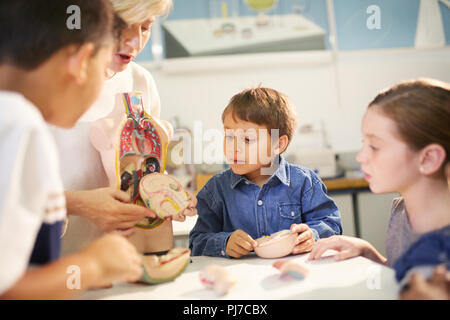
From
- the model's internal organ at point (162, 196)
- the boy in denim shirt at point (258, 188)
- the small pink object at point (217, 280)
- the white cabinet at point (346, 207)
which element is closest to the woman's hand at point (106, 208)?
the model's internal organ at point (162, 196)

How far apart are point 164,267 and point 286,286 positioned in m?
0.21

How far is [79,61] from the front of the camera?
20.5 inches

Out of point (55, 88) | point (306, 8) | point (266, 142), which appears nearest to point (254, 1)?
point (306, 8)

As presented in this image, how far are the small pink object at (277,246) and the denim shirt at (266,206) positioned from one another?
21cm

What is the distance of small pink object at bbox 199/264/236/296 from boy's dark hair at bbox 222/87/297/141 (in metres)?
0.53

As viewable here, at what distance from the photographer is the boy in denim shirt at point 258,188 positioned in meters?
1.06

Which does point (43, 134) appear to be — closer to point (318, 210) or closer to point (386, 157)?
point (386, 157)

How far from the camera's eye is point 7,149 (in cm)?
41

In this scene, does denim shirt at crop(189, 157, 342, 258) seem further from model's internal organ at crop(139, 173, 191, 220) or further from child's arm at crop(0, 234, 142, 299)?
child's arm at crop(0, 234, 142, 299)

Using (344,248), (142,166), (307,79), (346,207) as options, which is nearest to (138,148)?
(142,166)

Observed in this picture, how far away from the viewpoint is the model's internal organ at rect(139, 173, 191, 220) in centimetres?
78

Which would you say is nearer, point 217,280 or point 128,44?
point 217,280

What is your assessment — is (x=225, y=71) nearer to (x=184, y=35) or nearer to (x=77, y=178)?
(x=184, y=35)
